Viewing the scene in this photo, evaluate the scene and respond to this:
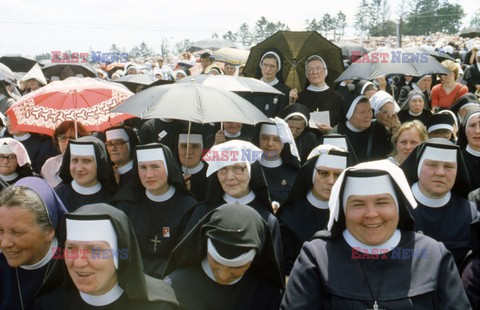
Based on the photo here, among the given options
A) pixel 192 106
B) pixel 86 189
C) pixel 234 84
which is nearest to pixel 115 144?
pixel 86 189

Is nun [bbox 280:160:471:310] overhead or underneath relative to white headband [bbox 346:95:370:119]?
underneath

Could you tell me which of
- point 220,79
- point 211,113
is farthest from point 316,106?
point 211,113

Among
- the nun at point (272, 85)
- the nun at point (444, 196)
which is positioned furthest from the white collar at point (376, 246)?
the nun at point (272, 85)

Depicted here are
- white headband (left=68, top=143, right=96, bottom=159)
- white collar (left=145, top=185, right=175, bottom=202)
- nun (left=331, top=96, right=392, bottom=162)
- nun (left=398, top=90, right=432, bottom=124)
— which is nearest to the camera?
white collar (left=145, top=185, right=175, bottom=202)

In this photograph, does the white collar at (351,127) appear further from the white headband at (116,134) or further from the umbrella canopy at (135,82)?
the umbrella canopy at (135,82)

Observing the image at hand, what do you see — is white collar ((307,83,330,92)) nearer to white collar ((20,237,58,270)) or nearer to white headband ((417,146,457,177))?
white headband ((417,146,457,177))

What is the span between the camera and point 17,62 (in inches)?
561

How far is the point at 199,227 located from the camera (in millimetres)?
3217

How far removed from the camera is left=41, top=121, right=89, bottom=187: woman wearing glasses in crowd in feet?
18.3

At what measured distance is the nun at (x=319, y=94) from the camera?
7.41m

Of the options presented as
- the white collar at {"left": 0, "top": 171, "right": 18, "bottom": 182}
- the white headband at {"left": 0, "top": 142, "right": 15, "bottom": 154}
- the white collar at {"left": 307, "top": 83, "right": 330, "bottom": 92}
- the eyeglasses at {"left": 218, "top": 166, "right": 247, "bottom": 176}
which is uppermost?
the white collar at {"left": 307, "top": 83, "right": 330, "bottom": 92}

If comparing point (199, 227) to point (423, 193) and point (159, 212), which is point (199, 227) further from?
point (423, 193)

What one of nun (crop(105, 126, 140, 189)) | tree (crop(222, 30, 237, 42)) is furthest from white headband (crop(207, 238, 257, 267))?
tree (crop(222, 30, 237, 42))

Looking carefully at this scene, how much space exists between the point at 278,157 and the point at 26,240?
312cm
